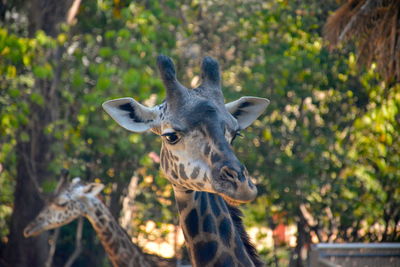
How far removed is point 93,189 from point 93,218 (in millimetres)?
774

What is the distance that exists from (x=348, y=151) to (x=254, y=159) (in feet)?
4.87

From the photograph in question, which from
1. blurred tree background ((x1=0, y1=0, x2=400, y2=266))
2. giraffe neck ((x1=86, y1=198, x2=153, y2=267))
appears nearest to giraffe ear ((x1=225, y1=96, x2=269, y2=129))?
giraffe neck ((x1=86, y1=198, x2=153, y2=267))

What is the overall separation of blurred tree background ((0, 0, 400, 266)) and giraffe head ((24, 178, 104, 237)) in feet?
1.93

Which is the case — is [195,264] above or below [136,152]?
below

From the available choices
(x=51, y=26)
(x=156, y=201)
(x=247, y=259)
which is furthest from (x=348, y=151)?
(x=247, y=259)

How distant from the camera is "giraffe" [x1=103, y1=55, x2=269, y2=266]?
12.8ft

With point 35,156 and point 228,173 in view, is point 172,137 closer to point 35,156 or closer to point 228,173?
point 228,173

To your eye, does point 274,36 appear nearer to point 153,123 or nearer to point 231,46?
point 231,46

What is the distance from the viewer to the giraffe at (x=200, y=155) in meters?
3.90

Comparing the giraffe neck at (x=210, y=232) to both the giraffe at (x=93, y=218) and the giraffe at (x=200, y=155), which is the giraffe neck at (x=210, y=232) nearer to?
the giraffe at (x=200, y=155)

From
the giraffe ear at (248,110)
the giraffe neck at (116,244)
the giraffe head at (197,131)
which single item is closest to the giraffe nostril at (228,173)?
the giraffe head at (197,131)

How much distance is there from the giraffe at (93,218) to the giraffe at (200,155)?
2448 mm

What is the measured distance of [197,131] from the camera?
399cm

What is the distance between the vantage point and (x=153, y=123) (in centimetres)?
437
